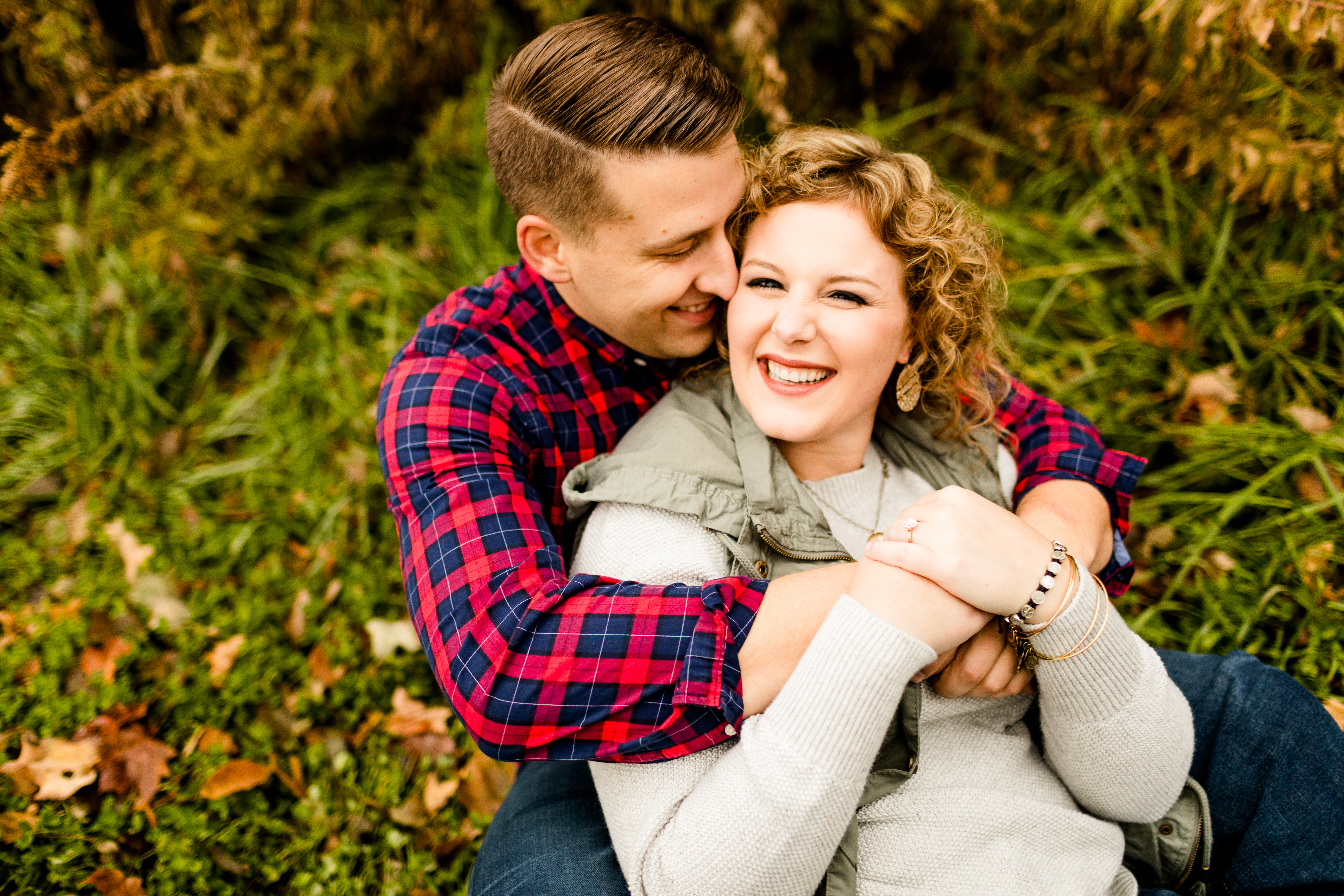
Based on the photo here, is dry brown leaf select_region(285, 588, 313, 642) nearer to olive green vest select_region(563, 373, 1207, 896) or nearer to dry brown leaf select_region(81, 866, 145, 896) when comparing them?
dry brown leaf select_region(81, 866, 145, 896)

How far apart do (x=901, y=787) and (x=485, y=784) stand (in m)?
1.52

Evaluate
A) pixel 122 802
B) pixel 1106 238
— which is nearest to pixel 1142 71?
pixel 1106 238

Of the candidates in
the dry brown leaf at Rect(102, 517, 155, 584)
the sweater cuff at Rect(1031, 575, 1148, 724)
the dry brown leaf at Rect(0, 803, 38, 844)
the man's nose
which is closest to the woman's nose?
the man's nose

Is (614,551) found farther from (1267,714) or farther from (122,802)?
(122,802)

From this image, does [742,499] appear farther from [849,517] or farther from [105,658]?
[105,658]

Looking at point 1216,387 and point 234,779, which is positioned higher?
point 1216,387

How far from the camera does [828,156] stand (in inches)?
78.8

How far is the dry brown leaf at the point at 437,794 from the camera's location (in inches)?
105

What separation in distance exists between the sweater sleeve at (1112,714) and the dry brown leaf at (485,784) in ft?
5.50

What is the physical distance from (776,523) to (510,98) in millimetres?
1335

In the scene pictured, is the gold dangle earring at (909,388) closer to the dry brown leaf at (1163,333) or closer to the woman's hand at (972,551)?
the woman's hand at (972,551)

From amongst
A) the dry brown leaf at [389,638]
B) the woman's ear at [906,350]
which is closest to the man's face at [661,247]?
the woman's ear at [906,350]

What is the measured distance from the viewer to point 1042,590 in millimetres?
1639

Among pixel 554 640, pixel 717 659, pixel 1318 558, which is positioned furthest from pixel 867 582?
pixel 1318 558
